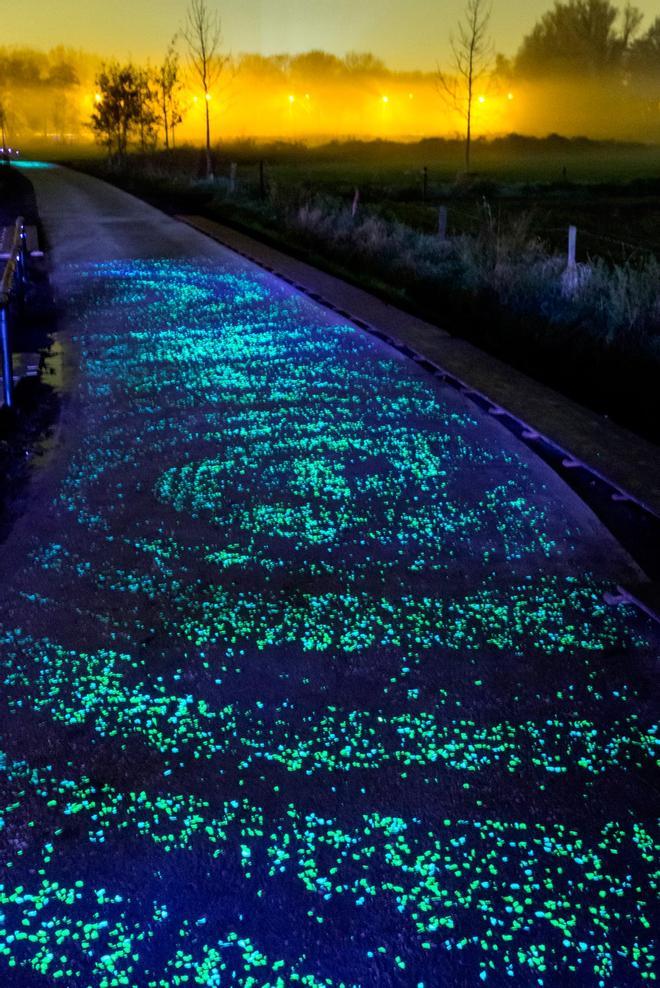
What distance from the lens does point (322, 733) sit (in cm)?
330

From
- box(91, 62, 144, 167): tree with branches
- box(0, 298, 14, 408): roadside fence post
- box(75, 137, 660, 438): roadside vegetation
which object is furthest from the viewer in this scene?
box(91, 62, 144, 167): tree with branches

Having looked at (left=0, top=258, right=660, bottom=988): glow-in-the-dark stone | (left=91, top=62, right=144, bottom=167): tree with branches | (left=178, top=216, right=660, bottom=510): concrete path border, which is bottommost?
(left=0, top=258, right=660, bottom=988): glow-in-the-dark stone

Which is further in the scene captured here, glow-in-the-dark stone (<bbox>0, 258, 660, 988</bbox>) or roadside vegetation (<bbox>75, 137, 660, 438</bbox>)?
roadside vegetation (<bbox>75, 137, 660, 438</bbox>)

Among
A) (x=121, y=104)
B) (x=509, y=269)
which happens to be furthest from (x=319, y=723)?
(x=121, y=104)

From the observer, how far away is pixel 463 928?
8.05ft

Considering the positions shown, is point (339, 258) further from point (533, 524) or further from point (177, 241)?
point (533, 524)

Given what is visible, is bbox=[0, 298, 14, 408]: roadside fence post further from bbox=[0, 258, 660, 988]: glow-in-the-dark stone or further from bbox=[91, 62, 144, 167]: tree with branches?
bbox=[91, 62, 144, 167]: tree with branches

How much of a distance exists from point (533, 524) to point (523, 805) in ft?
8.17

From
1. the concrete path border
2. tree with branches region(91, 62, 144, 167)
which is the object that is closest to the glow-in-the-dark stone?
the concrete path border

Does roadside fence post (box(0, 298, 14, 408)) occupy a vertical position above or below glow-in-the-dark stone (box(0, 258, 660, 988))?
above

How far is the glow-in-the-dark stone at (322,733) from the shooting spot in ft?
7.98

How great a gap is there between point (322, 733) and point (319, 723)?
0.21ft

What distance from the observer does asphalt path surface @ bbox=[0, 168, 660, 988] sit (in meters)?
2.44

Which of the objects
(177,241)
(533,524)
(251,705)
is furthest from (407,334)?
(177,241)
